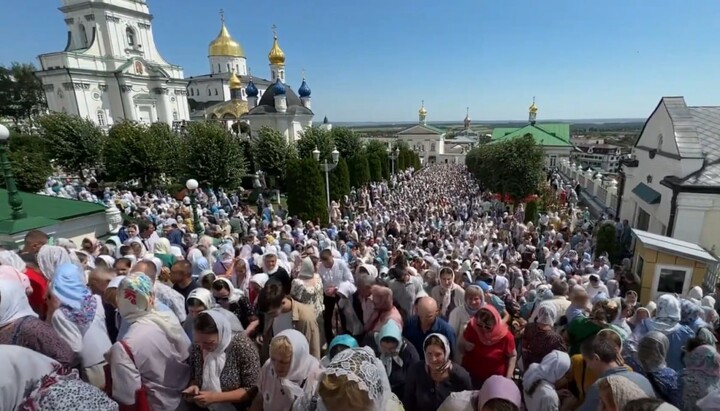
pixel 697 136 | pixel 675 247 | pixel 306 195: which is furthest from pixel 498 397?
pixel 306 195

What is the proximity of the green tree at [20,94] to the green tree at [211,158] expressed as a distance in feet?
134

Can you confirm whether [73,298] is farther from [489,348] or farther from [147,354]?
[489,348]

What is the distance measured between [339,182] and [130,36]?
4329 centimetres

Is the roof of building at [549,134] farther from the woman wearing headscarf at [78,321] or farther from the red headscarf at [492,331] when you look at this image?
the woman wearing headscarf at [78,321]

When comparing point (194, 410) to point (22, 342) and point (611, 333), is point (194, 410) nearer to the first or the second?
point (22, 342)

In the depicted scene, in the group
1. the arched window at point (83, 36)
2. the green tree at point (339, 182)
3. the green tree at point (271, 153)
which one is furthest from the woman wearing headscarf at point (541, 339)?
the arched window at point (83, 36)

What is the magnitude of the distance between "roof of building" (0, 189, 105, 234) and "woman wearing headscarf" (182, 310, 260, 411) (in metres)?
5.73

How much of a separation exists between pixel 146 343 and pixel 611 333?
3.44 meters

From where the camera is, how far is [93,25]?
1724 inches

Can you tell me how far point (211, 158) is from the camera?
21906mm

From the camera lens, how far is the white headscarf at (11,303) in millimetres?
2539

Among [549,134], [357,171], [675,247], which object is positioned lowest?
[357,171]

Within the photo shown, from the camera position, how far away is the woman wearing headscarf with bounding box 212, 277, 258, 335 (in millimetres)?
3793

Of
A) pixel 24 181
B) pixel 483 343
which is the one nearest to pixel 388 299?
pixel 483 343
